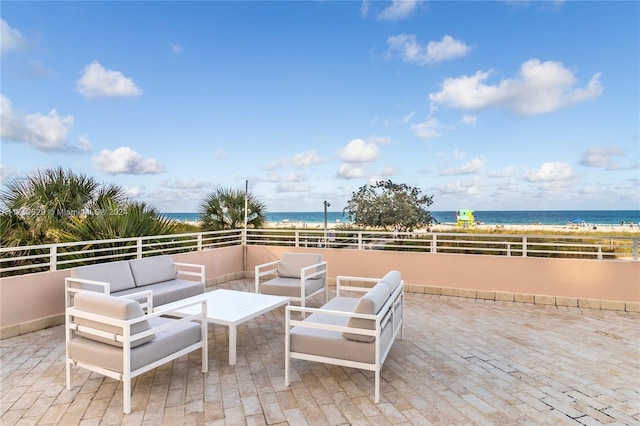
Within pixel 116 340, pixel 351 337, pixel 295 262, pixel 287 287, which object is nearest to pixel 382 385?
pixel 351 337

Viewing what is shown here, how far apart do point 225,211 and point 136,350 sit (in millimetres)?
6572

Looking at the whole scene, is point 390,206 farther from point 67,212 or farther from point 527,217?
point 527,217

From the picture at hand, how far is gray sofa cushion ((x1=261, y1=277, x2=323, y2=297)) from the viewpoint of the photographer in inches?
202

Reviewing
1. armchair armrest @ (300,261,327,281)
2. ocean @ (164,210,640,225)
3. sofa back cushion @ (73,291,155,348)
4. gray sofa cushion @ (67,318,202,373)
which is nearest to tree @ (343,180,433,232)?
armchair armrest @ (300,261,327,281)

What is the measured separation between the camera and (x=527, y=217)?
39.8m

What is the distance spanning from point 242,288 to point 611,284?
6168mm

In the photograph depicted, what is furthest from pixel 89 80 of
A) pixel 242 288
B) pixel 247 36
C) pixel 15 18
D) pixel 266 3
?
pixel 242 288

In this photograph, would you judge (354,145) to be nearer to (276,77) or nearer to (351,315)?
(276,77)

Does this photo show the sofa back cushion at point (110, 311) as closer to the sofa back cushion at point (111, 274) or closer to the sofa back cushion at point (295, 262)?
the sofa back cushion at point (111, 274)

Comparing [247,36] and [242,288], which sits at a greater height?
[247,36]

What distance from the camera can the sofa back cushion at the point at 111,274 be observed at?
4.35 metres

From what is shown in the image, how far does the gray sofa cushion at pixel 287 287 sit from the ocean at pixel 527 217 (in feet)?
90.0

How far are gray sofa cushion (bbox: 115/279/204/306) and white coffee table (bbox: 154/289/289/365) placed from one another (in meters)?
0.50

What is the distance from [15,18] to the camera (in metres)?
6.80
